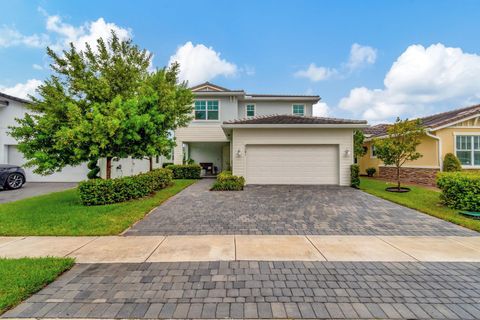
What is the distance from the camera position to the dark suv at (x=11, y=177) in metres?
12.0

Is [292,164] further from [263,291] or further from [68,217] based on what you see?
[263,291]

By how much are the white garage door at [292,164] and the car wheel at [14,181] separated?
12669 mm

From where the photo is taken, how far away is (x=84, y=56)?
9516mm

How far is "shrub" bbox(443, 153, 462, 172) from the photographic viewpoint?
12.6 meters

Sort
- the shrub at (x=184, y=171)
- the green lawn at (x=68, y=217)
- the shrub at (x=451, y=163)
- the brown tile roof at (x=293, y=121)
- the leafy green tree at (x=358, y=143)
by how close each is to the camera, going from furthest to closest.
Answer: the leafy green tree at (x=358, y=143)
the shrub at (x=184, y=171)
the shrub at (x=451, y=163)
the brown tile roof at (x=293, y=121)
the green lawn at (x=68, y=217)

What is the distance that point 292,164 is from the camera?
1288 centimetres

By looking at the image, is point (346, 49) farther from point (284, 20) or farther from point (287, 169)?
point (287, 169)

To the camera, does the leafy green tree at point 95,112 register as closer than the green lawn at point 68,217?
No

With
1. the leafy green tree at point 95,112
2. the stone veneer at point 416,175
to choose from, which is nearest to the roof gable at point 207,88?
the leafy green tree at point 95,112

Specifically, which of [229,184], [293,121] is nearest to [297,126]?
[293,121]

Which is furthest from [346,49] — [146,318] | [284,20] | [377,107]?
[146,318]

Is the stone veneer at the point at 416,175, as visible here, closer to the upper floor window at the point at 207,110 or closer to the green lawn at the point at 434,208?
the green lawn at the point at 434,208

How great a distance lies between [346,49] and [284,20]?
16.5 ft

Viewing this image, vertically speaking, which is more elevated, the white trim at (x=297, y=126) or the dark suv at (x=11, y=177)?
the white trim at (x=297, y=126)
